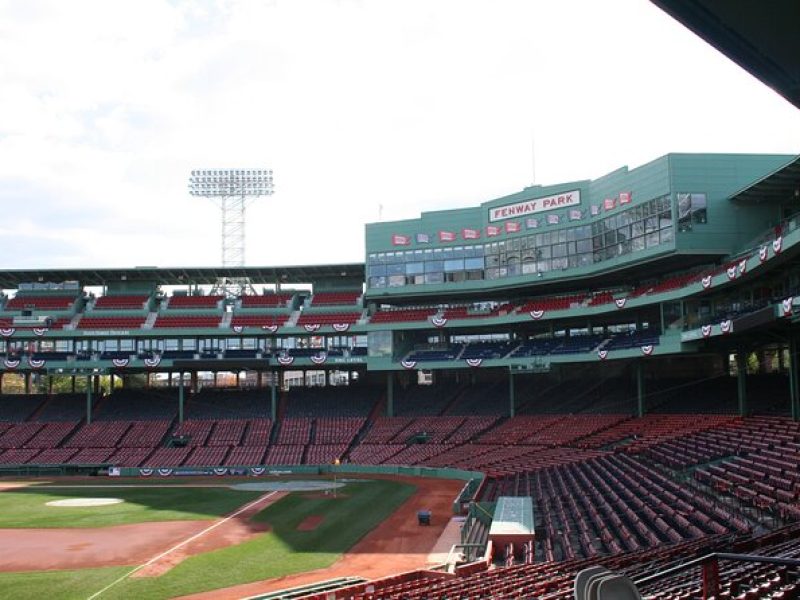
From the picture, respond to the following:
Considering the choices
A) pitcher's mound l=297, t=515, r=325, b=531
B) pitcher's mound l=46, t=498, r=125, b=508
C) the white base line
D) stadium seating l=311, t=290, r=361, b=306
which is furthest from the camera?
stadium seating l=311, t=290, r=361, b=306

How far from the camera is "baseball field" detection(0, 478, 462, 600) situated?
2642 centimetres

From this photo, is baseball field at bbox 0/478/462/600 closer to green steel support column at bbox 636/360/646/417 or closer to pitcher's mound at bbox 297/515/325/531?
pitcher's mound at bbox 297/515/325/531

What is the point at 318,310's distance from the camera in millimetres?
71562

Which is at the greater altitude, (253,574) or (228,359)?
(228,359)

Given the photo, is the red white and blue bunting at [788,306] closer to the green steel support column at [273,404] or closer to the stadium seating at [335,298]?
the stadium seating at [335,298]

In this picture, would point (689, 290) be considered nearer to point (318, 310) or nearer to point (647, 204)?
point (647, 204)

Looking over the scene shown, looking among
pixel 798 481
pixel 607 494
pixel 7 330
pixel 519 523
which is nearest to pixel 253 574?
pixel 519 523

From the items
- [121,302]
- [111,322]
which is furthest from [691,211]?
[121,302]

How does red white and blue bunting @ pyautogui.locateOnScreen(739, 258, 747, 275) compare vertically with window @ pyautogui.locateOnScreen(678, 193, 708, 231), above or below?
below

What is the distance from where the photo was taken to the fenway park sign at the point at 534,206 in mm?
59500

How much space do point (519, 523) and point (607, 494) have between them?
5.56 metres

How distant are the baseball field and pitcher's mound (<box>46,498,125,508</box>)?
0.20ft

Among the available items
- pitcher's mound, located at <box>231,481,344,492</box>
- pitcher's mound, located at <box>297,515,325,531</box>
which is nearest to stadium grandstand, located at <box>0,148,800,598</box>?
pitcher's mound, located at <box>231,481,344,492</box>

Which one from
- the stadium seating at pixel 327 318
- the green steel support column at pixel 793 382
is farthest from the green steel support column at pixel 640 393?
the stadium seating at pixel 327 318
